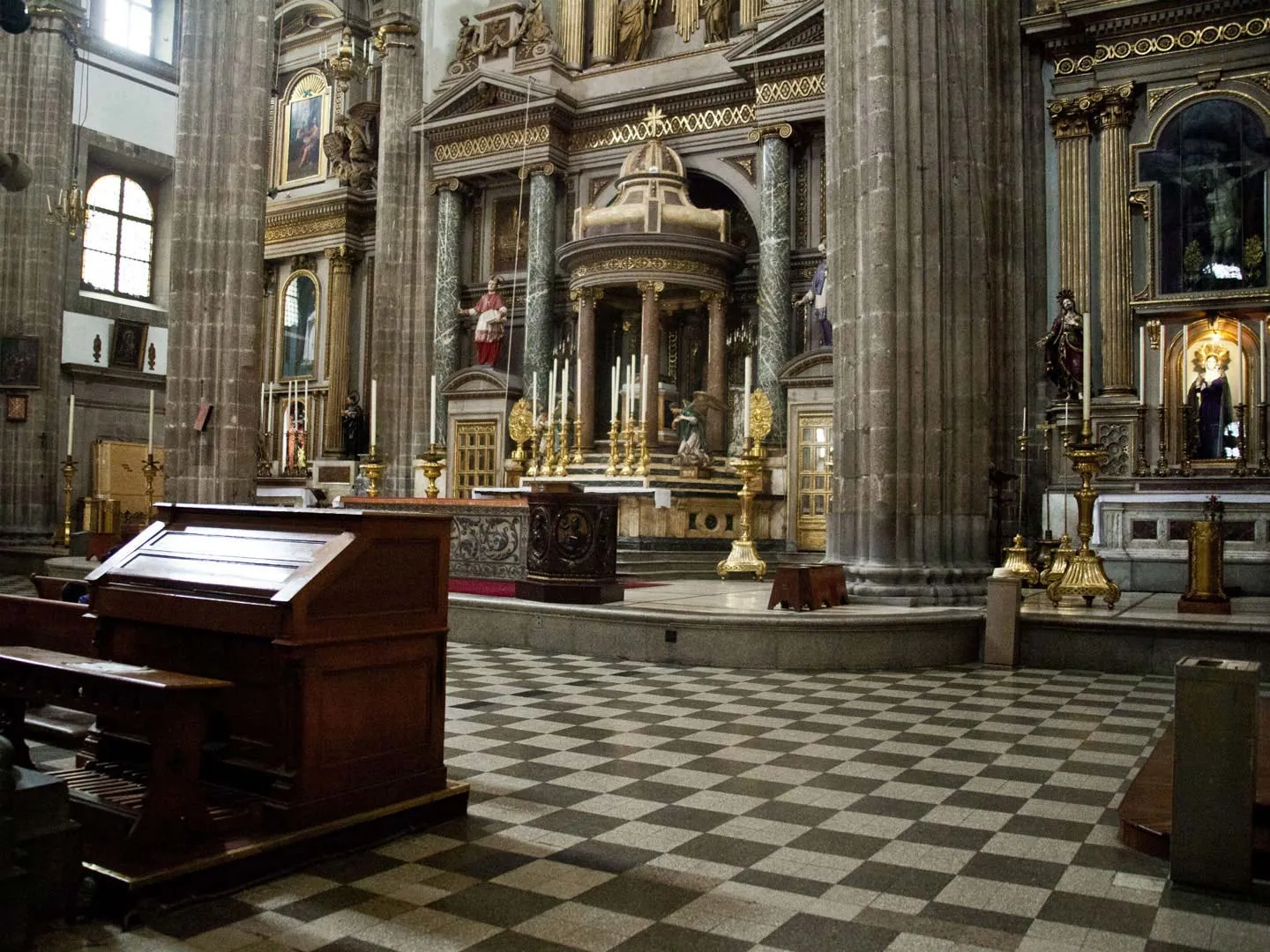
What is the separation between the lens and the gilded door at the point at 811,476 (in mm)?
17016

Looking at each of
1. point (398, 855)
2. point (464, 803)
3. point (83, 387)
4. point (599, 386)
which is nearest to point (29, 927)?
point (398, 855)

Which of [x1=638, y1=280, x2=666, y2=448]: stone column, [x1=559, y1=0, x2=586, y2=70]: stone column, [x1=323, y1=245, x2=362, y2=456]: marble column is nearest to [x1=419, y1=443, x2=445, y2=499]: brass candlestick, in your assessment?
[x1=638, y1=280, x2=666, y2=448]: stone column

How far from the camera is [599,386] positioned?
20.2 meters

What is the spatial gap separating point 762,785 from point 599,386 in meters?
16.0

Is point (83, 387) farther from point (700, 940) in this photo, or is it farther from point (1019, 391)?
point (700, 940)

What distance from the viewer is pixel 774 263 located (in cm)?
1794

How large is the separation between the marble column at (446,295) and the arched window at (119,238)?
25.7 ft

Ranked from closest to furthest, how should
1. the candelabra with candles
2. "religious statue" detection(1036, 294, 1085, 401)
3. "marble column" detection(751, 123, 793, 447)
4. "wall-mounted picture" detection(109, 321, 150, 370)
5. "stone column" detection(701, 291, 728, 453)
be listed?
1. the candelabra with candles
2. "religious statue" detection(1036, 294, 1085, 401)
3. "marble column" detection(751, 123, 793, 447)
4. "stone column" detection(701, 291, 728, 453)
5. "wall-mounted picture" detection(109, 321, 150, 370)

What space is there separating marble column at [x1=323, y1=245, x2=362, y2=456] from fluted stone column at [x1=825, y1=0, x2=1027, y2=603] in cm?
1650

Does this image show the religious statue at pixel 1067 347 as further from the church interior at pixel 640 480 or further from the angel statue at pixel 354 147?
the angel statue at pixel 354 147

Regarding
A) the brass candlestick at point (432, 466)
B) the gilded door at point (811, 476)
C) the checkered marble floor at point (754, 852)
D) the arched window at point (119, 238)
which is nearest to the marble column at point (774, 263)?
the gilded door at point (811, 476)

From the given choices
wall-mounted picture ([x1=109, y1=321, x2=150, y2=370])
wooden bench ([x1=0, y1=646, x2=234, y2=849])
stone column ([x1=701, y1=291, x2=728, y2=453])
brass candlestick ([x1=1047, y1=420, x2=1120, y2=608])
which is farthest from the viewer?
wall-mounted picture ([x1=109, y1=321, x2=150, y2=370])

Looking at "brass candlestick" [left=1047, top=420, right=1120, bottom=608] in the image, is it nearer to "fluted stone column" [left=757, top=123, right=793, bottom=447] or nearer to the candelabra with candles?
the candelabra with candles

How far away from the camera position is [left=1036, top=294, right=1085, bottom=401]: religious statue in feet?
45.5
